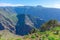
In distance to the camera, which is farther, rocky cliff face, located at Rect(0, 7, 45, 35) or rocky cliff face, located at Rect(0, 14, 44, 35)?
rocky cliff face, located at Rect(0, 14, 44, 35)

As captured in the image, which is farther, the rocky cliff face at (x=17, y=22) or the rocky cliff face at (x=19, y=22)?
the rocky cliff face at (x=19, y=22)

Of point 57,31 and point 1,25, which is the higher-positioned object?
point 57,31

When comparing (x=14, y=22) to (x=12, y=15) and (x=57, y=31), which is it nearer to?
(x=12, y=15)

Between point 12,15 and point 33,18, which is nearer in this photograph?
point 33,18

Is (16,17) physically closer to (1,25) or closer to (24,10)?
(24,10)

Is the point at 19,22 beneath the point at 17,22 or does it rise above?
above

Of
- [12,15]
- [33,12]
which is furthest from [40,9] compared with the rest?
[12,15]

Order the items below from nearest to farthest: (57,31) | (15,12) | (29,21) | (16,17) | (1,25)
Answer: (57,31), (1,25), (29,21), (16,17), (15,12)

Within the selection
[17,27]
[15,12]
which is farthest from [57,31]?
[15,12]

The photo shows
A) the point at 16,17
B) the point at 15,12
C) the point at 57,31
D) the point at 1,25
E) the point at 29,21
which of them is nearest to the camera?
the point at 57,31

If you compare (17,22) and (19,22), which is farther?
(17,22)
